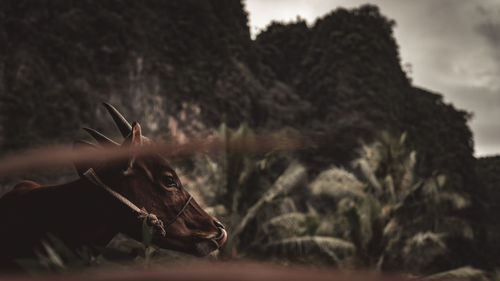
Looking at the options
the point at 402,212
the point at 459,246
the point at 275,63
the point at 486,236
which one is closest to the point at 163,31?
the point at 275,63

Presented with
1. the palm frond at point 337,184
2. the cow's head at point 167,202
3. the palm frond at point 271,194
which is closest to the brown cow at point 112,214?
the cow's head at point 167,202

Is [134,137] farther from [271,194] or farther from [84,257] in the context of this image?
[271,194]

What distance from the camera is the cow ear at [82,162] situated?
98cm

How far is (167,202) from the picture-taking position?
1209 mm

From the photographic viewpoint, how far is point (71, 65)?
18156mm

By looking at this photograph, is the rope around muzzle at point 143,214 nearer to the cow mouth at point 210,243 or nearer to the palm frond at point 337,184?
the cow mouth at point 210,243

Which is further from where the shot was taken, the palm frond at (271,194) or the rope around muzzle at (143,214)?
the palm frond at (271,194)

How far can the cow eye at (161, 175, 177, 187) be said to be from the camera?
121 centimetres

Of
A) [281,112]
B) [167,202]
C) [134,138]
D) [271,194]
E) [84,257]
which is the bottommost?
[271,194]

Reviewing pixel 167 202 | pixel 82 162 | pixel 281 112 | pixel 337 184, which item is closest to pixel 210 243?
pixel 167 202

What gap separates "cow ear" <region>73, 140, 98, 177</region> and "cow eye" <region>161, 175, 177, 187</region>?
0.24 metres

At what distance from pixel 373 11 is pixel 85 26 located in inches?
857

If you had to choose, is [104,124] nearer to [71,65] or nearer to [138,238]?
[71,65]

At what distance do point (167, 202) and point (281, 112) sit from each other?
26.5 m
